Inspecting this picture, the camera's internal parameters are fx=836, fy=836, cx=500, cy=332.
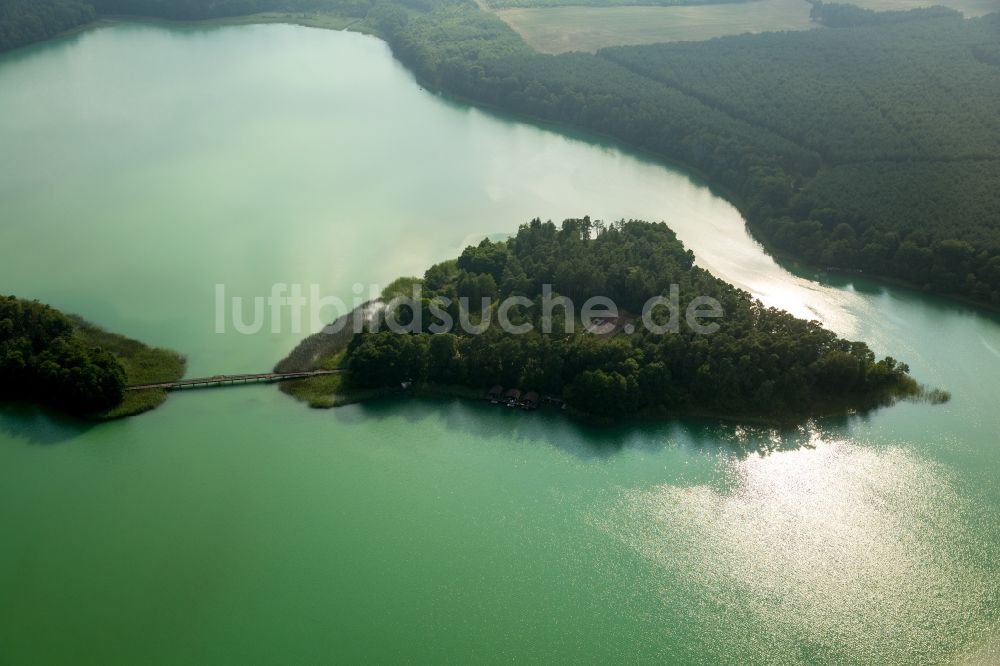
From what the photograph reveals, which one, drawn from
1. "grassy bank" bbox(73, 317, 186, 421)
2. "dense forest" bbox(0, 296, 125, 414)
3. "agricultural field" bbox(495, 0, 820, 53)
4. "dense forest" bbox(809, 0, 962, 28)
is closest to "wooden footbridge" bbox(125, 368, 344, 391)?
"grassy bank" bbox(73, 317, 186, 421)

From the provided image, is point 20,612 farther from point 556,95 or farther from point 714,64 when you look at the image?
point 714,64

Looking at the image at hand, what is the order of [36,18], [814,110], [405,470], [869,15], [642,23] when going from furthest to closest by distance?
1. [642,23]
2. [869,15]
3. [36,18]
4. [814,110]
5. [405,470]

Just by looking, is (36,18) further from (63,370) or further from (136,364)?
(63,370)

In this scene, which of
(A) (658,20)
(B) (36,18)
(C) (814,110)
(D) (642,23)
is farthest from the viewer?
(A) (658,20)

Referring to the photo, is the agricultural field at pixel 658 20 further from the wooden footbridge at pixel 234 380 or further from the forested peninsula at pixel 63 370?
the forested peninsula at pixel 63 370

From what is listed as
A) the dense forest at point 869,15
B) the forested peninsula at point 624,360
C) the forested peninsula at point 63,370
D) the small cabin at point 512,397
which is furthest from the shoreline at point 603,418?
the dense forest at point 869,15

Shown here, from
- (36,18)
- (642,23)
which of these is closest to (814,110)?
(642,23)
